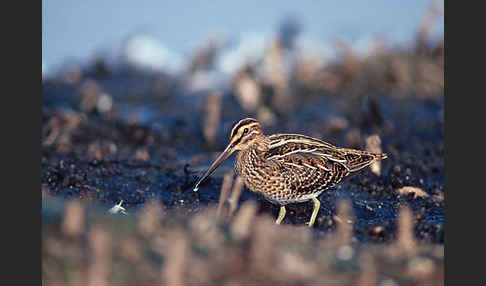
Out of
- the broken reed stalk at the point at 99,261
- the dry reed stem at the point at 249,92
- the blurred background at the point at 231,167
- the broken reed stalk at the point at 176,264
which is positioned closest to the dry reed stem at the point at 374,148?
the blurred background at the point at 231,167

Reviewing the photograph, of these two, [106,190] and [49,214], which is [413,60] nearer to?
[106,190]

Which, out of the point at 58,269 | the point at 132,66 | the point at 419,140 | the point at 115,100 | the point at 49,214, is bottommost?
the point at 58,269

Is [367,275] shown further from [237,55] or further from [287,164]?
[237,55]

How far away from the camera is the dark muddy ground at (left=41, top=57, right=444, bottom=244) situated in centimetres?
629

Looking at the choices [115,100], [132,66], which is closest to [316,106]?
[115,100]

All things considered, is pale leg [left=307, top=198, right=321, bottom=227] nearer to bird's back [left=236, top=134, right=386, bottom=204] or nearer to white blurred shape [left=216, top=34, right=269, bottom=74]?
bird's back [left=236, top=134, right=386, bottom=204]

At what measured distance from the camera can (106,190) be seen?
262 inches

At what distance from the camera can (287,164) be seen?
227 inches

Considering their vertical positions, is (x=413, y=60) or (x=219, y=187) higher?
(x=413, y=60)

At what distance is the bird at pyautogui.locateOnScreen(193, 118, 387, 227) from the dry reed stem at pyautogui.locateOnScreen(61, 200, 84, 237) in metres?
2.09

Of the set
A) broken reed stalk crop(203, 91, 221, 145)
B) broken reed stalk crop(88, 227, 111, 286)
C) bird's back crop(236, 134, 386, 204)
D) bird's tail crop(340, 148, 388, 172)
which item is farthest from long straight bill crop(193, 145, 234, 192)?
broken reed stalk crop(203, 91, 221, 145)

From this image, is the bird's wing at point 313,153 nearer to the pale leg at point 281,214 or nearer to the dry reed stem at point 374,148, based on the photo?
the pale leg at point 281,214

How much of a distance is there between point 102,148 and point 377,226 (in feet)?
15.7

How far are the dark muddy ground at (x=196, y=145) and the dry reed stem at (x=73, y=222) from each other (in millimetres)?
2004
